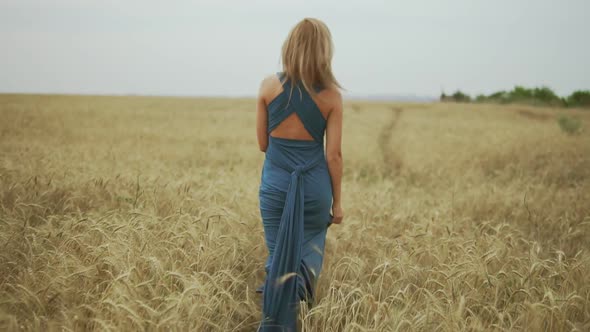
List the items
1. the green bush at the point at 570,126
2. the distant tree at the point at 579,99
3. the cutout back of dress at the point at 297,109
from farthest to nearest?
the distant tree at the point at 579,99, the green bush at the point at 570,126, the cutout back of dress at the point at 297,109

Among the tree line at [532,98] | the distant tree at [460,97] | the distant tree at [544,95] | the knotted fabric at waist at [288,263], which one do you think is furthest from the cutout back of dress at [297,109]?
the distant tree at [460,97]

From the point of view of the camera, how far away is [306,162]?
9.37ft

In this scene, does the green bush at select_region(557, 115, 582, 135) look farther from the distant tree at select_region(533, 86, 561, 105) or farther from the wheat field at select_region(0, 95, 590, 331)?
the distant tree at select_region(533, 86, 561, 105)

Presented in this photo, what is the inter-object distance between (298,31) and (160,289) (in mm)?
1969

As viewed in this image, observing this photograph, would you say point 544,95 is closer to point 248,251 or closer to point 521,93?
point 521,93

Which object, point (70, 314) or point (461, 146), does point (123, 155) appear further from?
point (461, 146)

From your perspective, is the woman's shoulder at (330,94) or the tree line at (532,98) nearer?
the woman's shoulder at (330,94)

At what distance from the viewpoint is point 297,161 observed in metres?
2.85

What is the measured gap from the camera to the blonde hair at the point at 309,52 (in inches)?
102

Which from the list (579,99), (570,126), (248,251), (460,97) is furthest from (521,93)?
(248,251)

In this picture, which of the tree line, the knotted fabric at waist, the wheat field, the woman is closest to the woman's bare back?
the woman

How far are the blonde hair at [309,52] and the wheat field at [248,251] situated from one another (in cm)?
144

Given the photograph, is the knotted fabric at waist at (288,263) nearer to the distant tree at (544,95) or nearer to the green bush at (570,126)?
the green bush at (570,126)

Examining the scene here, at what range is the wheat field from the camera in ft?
8.64
